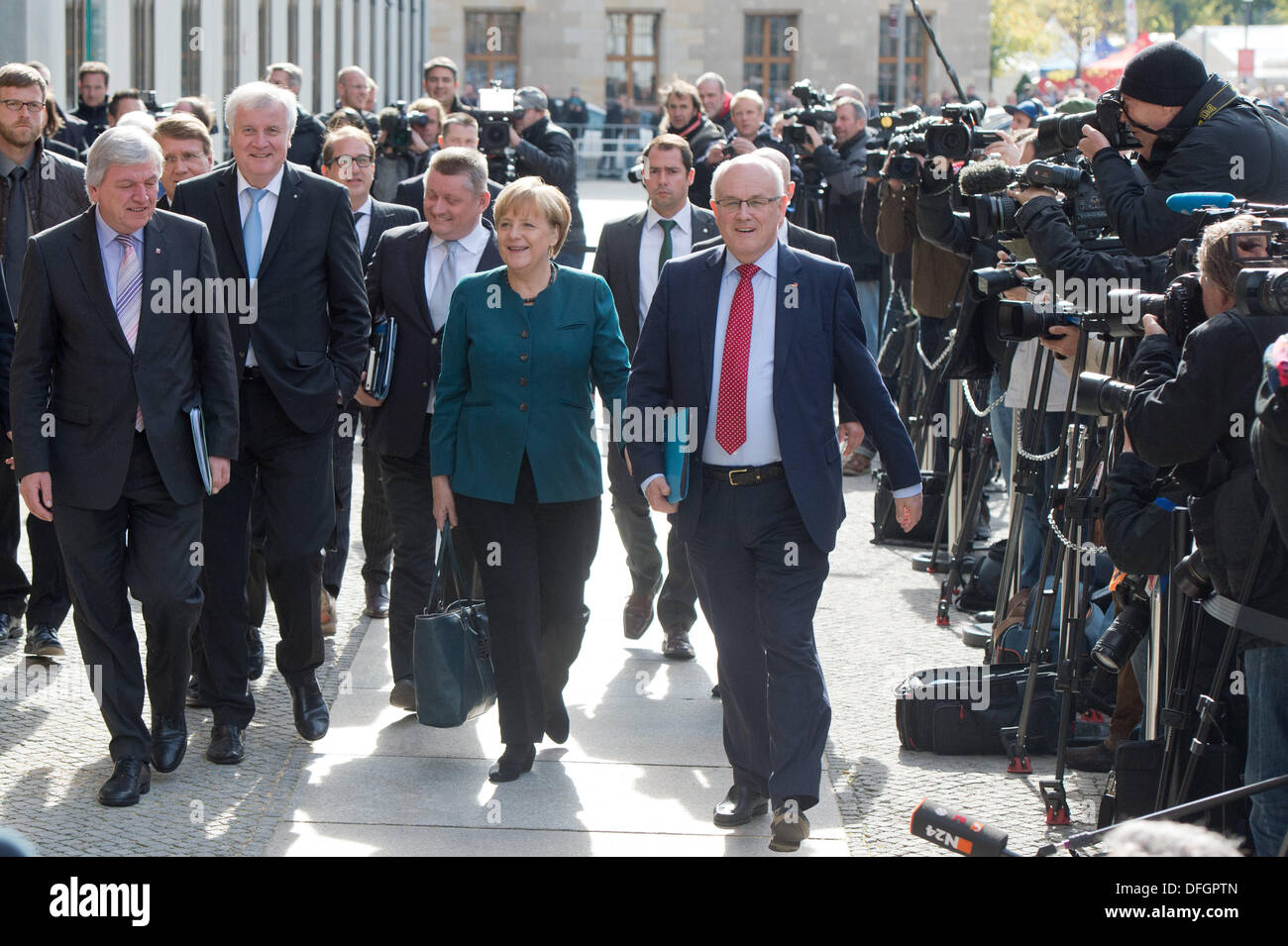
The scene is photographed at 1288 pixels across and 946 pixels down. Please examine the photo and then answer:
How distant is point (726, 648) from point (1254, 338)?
1.89 meters

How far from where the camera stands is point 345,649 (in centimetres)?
771

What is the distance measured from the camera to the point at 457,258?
6.99 metres

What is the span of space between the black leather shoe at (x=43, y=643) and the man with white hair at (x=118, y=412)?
157 centimetres

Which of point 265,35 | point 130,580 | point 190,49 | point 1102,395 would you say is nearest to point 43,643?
point 130,580

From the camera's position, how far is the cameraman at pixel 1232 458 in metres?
4.48

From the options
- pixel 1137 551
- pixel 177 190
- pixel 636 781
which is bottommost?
pixel 636 781

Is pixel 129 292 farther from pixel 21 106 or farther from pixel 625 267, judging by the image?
pixel 625 267

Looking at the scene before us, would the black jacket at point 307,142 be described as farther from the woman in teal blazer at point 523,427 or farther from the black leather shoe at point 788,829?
the black leather shoe at point 788,829

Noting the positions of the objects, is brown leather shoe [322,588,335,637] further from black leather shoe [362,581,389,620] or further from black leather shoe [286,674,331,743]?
black leather shoe [286,674,331,743]

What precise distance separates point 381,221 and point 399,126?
4.68 meters

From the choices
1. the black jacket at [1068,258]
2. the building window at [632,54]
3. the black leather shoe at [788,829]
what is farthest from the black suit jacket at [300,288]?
the building window at [632,54]

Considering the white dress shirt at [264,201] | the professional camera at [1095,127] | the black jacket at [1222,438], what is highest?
the professional camera at [1095,127]

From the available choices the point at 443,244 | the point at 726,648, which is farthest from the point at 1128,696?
the point at 443,244
